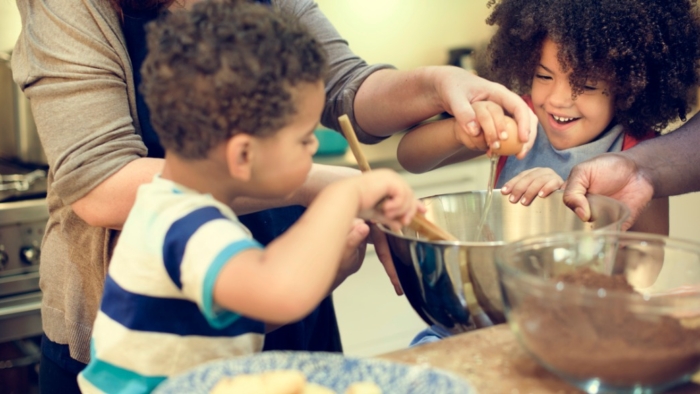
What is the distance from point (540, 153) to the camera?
1436 millimetres

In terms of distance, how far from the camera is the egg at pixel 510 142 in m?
0.93

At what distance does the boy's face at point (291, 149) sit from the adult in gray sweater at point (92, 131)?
6.1 inches

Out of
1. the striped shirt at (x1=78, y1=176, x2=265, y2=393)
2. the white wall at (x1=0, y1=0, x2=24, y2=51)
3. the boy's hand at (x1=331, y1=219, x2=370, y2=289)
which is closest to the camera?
the striped shirt at (x1=78, y1=176, x2=265, y2=393)

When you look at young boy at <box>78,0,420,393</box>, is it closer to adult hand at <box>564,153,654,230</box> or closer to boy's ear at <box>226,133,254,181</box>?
boy's ear at <box>226,133,254,181</box>

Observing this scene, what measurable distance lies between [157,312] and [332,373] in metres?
0.19

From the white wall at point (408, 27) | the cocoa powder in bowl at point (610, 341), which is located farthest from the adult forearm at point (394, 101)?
the white wall at point (408, 27)

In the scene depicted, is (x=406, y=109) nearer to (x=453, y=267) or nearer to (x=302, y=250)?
(x=453, y=267)

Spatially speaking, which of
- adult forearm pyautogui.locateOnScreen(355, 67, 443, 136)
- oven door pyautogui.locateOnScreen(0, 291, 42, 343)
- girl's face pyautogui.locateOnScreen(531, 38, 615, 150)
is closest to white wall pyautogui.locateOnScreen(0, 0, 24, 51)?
oven door pyautogui.locateOnScreen(0, 291, 42, 343)

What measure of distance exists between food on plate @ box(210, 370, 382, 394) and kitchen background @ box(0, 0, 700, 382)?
1724 mm

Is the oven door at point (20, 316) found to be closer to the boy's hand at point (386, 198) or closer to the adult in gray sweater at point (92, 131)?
the adult in gray sweater at point (92, 131)

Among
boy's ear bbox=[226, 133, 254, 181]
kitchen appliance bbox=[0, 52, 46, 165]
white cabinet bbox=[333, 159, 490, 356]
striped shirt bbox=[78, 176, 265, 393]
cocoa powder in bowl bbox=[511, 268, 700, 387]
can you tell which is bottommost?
white cabinet bbox=[333, 159, 490, 356]

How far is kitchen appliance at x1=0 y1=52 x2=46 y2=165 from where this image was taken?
1.89 m

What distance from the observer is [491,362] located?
0.66 m

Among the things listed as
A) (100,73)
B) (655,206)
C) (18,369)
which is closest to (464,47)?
(655,206)
